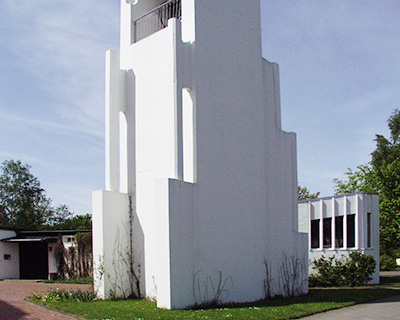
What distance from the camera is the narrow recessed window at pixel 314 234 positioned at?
956 inches

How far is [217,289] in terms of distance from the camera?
13266 millimetres

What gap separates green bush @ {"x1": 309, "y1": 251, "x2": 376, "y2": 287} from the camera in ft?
70.1

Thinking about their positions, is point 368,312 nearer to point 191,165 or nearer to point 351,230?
point 191,165

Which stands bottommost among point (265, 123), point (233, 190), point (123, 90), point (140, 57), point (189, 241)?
point (189, 241)

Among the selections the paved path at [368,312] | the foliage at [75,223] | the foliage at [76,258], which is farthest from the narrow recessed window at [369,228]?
the foliage at [75,223]

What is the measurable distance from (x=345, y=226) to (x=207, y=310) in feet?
43.4

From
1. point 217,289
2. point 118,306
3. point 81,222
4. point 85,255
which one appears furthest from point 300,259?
point 81,222

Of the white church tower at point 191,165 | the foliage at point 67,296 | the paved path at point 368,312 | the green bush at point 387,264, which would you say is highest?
the white church tower at point 191,165

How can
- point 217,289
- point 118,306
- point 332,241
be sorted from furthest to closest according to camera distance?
point 332,241 → point 217,289 → point 118,306

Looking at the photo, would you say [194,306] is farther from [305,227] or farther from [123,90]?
[305,227]

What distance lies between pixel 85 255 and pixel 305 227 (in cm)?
1136

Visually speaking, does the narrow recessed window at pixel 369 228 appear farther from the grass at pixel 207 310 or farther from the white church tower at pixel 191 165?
the grass at pixel 207 310

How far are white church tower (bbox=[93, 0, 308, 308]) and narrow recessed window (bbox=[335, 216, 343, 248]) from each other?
7262 millimetres

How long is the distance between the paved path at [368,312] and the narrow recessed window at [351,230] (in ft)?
27.5
